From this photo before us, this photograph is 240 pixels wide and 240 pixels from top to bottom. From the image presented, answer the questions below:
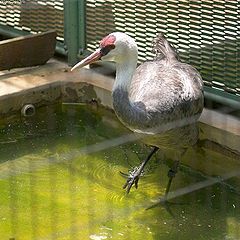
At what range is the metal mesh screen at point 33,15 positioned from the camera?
188 inches

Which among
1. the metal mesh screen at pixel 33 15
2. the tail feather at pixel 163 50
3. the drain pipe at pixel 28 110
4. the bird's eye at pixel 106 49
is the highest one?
the bird's eye at pixel 106 49

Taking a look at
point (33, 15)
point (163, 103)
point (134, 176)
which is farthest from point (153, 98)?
point (33, 15)

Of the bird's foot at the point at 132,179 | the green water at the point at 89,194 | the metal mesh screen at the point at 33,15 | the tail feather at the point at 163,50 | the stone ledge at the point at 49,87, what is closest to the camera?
the green water at the point at 89,194

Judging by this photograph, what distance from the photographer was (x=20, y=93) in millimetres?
4273

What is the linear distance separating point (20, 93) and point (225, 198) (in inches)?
55.3

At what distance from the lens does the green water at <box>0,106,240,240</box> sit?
3197 millimetres

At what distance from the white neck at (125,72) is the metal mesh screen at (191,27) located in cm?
77

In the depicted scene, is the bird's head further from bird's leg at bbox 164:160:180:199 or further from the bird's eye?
bird's leg at bbox 164:160:180:199

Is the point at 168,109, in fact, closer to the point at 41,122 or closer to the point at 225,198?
the point at 225,198

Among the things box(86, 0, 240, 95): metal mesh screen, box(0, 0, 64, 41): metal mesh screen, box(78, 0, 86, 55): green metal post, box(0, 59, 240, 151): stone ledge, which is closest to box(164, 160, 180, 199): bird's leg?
box(86, 0, 240, 95): metal mesh screen

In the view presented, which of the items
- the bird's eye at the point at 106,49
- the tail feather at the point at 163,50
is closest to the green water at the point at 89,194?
the tail feather at the point at 163,50

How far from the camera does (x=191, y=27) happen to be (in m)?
4.08

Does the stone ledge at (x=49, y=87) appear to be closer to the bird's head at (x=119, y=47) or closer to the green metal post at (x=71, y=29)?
the green metal post at (x=71, y=29)

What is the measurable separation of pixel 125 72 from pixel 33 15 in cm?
173
